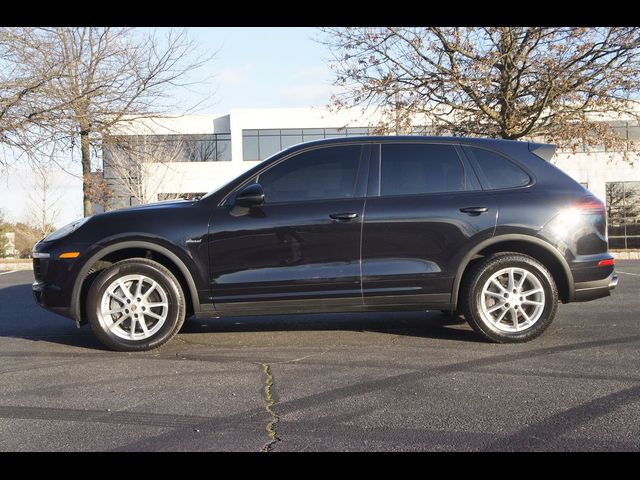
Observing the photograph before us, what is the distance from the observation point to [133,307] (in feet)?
16.5

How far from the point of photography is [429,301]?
17.0ft

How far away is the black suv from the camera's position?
505 cm

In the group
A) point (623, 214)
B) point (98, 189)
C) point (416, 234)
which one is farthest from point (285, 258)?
point (623, 214)

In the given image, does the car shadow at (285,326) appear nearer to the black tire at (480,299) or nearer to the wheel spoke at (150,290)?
the black tire at (480,299)

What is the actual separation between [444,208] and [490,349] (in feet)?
4.13

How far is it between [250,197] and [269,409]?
206 centimetres

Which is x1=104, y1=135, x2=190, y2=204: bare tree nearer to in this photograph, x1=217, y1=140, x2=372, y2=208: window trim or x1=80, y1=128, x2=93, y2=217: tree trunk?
x1=80, y1=128, x2=93, y2=217: tree trunk

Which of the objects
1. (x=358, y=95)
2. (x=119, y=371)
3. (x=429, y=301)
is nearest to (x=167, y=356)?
(x=119, y=371)

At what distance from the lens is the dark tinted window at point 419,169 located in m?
5.27

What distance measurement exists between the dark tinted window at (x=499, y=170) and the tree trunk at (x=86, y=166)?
14.1 m

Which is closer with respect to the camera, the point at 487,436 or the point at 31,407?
the point at 487,436

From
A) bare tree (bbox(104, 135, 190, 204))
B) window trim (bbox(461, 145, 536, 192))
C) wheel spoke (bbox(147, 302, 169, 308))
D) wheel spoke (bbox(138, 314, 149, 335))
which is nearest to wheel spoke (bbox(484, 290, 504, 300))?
window trim (bbox(461, 145, 536, 192))

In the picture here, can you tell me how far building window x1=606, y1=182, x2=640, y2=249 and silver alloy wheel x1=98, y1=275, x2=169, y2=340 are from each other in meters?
28.7
